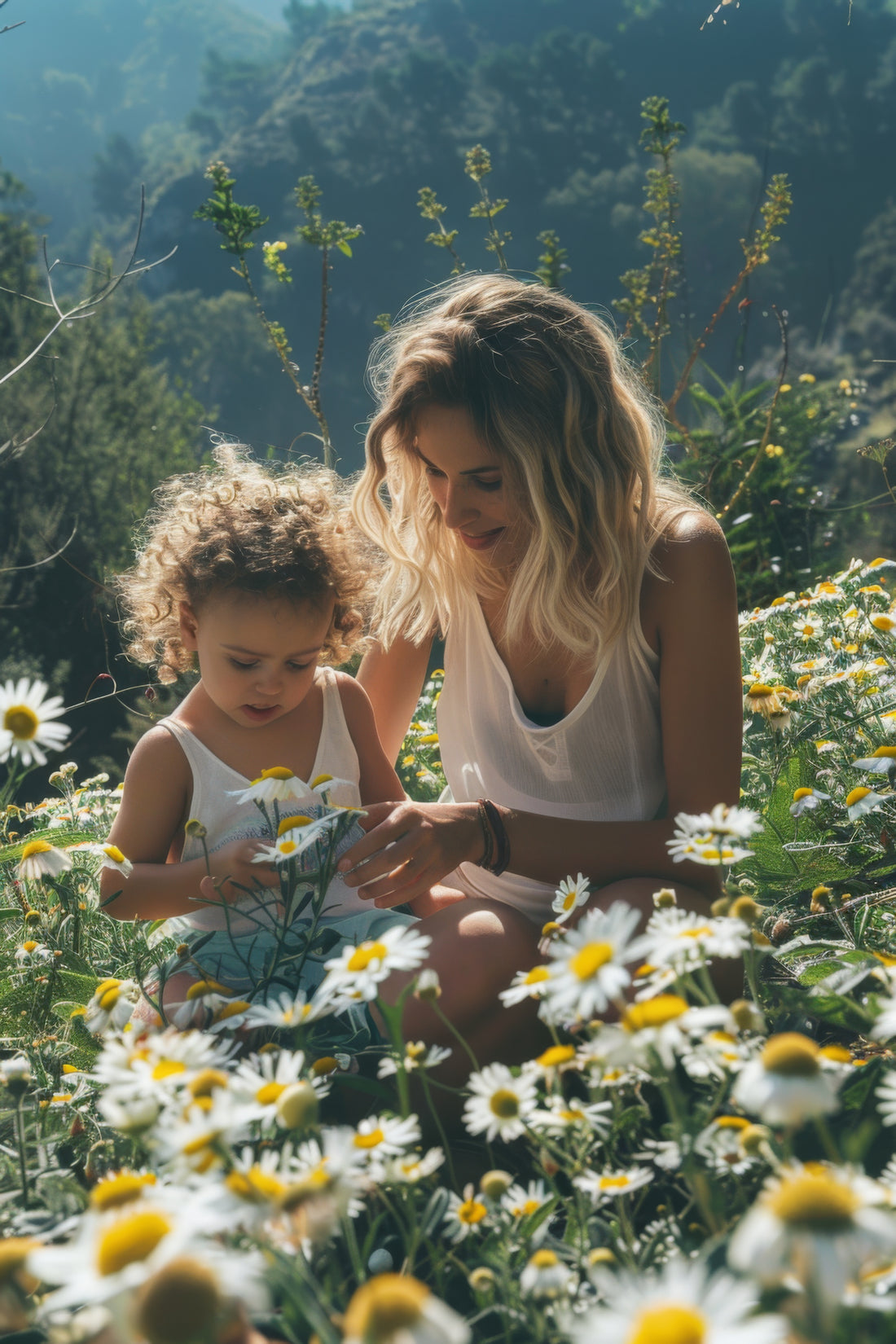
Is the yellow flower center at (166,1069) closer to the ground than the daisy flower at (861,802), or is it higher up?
higher up

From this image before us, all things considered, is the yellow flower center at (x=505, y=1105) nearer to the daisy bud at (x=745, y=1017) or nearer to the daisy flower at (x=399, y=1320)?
the daisy bud at (x=745, y=1017)

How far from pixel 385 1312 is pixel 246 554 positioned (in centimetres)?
140

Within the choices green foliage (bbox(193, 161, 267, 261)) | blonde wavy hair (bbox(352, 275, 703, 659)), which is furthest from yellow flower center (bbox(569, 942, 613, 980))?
green foliage (bbox(193, 161, 267, 261))

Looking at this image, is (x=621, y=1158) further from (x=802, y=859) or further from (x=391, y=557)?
(x=391, y=557)

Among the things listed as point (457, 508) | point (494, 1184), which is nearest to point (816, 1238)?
point (494, 1184)

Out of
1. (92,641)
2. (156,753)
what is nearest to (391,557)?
(156,753)

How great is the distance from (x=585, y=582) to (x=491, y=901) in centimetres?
57

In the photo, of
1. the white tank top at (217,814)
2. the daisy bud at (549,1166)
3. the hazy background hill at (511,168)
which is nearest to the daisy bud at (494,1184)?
the daisy bud at (549,1166)

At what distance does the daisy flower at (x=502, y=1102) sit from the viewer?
31.1 inches

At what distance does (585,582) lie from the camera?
5.91 ft

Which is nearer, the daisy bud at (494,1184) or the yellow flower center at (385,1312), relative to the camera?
the yellow flower center at (385,1312)

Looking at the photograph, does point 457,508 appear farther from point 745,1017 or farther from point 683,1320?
point 683,1320

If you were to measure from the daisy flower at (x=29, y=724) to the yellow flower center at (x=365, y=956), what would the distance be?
14.8 inches

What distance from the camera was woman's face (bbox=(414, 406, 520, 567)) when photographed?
1.68m
